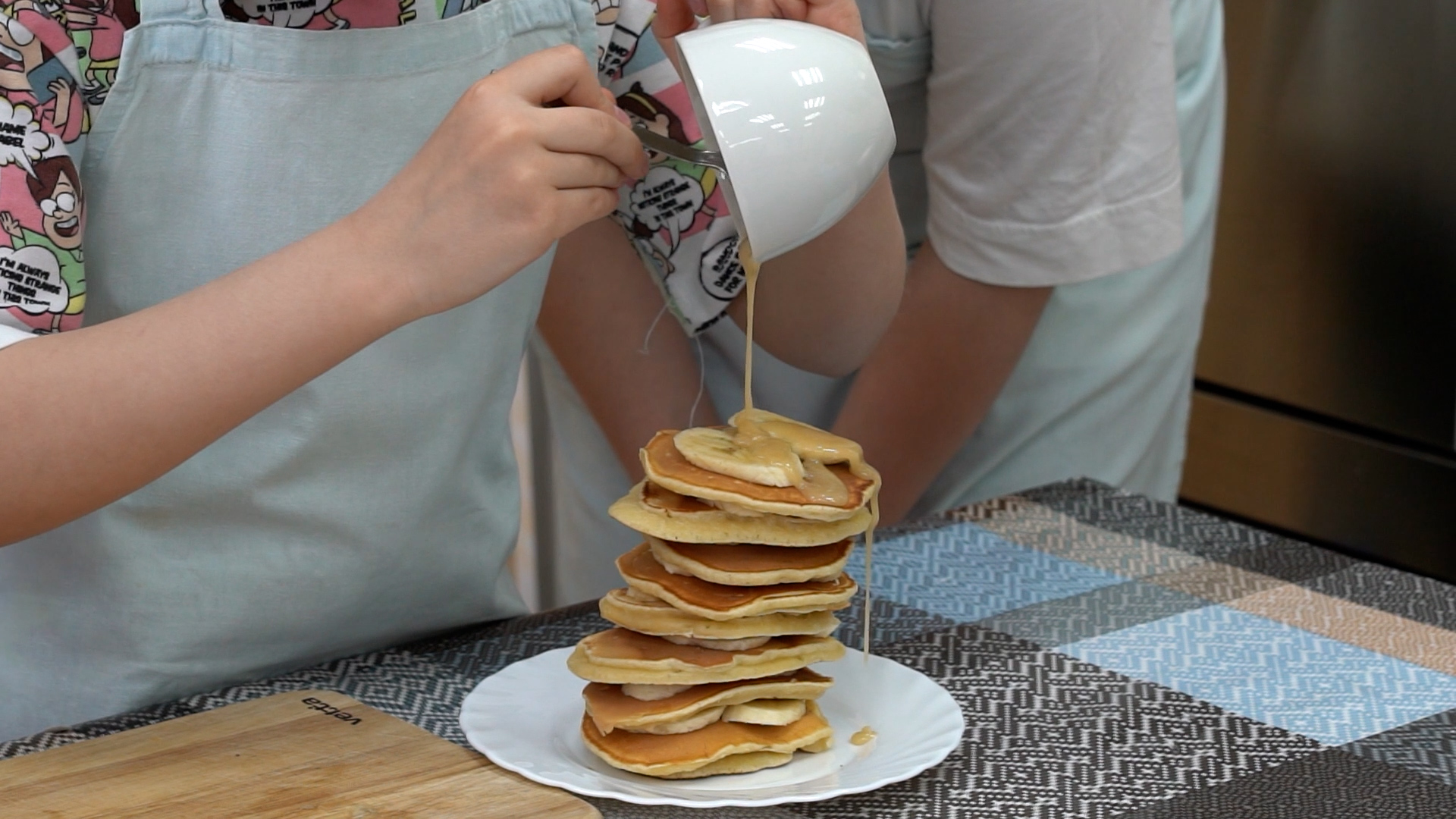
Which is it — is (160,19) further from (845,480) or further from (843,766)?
(843,766)

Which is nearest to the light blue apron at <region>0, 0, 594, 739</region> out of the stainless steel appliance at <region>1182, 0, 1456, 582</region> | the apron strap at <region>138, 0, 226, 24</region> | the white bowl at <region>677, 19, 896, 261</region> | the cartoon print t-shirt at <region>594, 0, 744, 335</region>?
the apron strap at <region>138, 0, 226, 24</region>

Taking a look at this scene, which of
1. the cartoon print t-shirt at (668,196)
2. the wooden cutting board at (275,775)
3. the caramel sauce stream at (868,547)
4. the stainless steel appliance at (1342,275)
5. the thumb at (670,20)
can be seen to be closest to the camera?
the wooden cutting board at (275,775)

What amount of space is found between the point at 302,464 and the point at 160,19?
301 millimetres

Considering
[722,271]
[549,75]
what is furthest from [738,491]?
[722,271]

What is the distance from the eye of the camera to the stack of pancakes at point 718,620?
2.73 ft

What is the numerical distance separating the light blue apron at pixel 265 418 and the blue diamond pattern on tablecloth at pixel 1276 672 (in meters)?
0.48

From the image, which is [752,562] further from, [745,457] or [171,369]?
[171,369]

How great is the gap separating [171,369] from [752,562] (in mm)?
342

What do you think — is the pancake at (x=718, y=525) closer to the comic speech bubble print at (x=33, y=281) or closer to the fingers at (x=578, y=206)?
the fingers at (x=578, y=206)

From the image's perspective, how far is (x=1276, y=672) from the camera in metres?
1.00

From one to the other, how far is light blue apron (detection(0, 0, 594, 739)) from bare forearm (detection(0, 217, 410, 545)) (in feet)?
0.42

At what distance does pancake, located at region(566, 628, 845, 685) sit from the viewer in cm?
83

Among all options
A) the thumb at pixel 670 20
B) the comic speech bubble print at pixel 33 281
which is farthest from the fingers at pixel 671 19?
the comic speech bubble print at pixel 33 281

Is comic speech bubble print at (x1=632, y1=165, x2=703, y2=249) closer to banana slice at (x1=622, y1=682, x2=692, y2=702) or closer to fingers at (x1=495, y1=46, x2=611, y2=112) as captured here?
fingers at (x1=495, y1=46, x2=611, y2=112)
